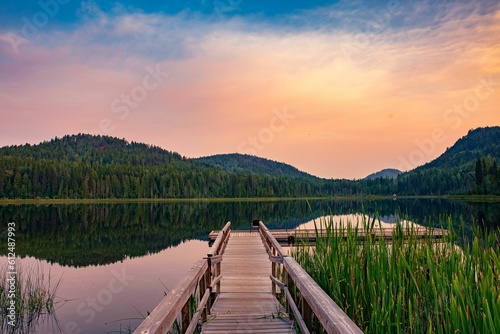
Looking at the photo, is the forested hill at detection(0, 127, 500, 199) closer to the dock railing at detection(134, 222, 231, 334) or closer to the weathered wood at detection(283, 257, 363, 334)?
the dock railing at detection(134, 222, 231, 334)

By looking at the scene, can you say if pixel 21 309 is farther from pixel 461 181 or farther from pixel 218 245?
pixel 461 181

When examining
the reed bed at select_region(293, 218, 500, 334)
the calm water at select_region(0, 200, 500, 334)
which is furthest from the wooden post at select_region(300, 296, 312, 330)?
the calm water at select_region(0, 200, 500, 334)

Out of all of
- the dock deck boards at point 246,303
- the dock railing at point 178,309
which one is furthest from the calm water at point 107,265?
the dock railing at point 178,309

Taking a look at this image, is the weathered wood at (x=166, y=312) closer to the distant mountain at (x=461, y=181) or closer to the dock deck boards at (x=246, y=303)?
the dock deck boards at (x=246, y=303)

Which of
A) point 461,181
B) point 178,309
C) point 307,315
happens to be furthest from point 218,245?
point 461,181

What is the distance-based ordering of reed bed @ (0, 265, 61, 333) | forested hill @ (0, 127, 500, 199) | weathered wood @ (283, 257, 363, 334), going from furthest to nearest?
forested hill @ (0, 127, 500, 199)
reed bed @ (0, 265, 61, 333)
weathered wood @ (283, 257, 363, 334)

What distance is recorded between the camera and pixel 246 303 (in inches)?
308

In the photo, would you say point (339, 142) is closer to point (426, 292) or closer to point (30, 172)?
point (426, 292)

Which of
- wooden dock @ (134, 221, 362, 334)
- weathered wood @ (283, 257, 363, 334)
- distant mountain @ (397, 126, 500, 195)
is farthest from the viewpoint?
distant mountain @ (397, 126, 500, 195)

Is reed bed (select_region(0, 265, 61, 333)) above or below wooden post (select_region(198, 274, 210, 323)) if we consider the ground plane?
below

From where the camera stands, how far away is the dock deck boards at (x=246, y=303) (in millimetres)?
5992

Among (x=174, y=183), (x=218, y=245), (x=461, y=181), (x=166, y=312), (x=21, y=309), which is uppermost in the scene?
(x=174, y=183)

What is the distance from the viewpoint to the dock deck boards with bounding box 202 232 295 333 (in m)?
5.99

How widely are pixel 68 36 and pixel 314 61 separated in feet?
55.4
